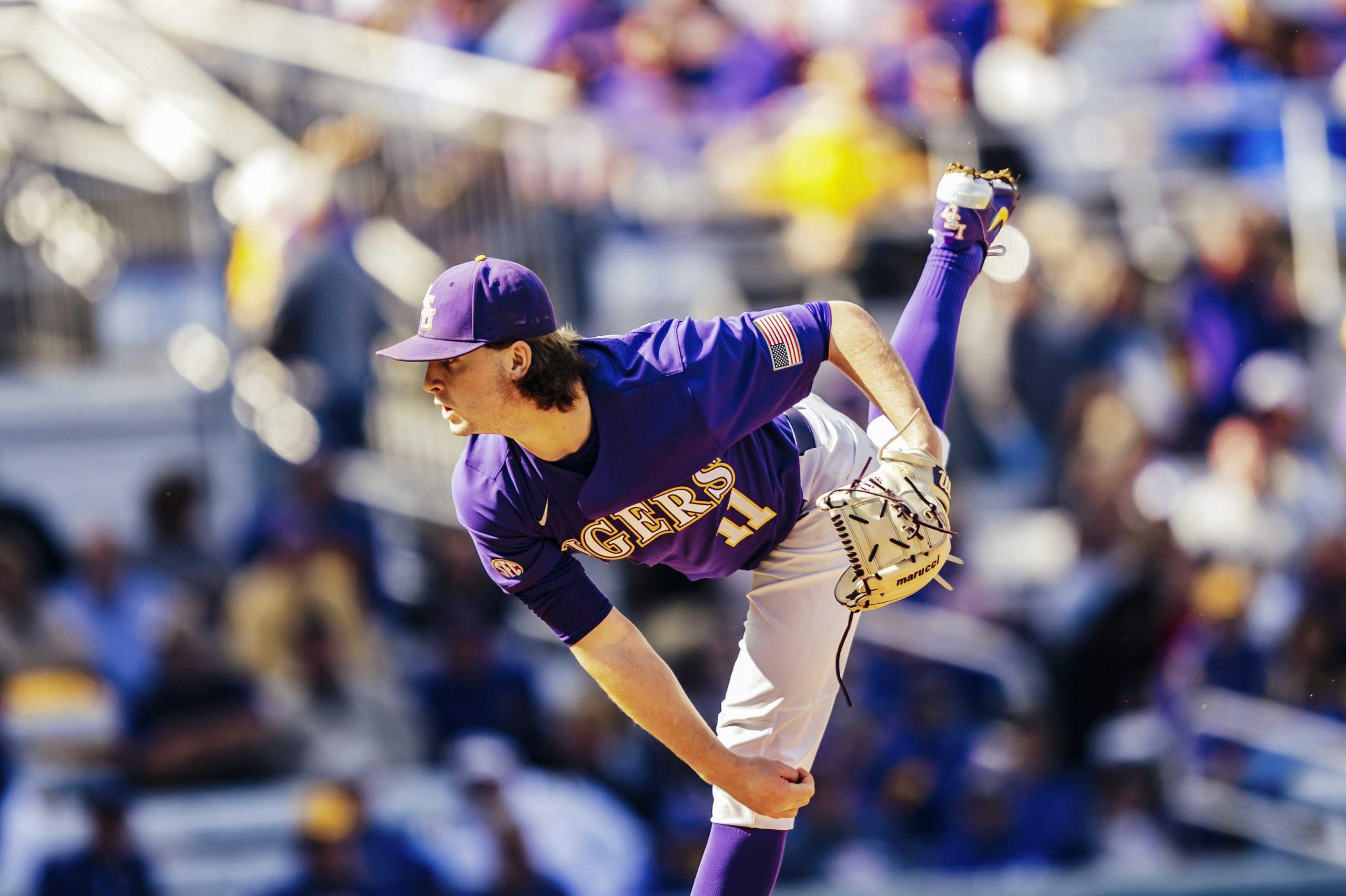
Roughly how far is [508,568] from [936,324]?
4.32ft

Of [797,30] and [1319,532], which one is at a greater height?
[797,30]

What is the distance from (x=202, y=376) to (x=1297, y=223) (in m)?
5.52

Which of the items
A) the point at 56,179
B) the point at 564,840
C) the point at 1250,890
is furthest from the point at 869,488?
the point at 56,179

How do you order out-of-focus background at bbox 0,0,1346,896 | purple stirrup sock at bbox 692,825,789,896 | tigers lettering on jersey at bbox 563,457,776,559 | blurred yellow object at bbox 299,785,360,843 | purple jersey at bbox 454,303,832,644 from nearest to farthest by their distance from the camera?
purple jersey at bbox 454,303,832,644
tigers lettering on jersey at bbox 563,457,776,559
purple stirrup sock at bbox 692,825,789,896
blurred yellow object at bbox 299,785,360,843
out-of-focus background at bbox 0,0,1346,896

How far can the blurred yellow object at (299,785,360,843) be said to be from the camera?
24.2 ft

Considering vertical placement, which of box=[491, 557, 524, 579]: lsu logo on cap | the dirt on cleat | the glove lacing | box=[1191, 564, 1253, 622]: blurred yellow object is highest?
the dirt on cleat

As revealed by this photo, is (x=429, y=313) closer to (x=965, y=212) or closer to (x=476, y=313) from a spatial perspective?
(x=476, y=313)

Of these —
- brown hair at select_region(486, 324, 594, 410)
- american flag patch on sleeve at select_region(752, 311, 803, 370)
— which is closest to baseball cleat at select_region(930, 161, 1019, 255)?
american flag patch on sleeve at select_region(752, 311, 803, 370)

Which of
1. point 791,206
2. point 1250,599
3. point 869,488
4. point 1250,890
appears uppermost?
point 791,206

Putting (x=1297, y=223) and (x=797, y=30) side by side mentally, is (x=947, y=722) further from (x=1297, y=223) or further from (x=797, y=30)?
(x=797, y=30)

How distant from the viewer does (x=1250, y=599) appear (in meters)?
7.96

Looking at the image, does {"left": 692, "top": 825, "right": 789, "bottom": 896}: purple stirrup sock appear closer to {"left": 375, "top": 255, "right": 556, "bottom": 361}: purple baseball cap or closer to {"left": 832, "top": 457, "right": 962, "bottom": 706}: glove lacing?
{"left": 832, "top": 457, "right": 962, "bottom": 706}: glove lacing

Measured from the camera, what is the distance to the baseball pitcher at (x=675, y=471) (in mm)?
3656

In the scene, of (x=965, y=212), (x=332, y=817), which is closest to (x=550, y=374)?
(x=965, y=212)
